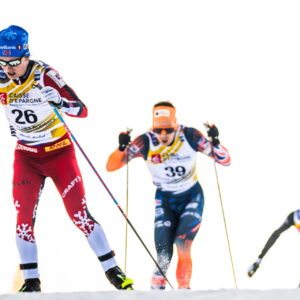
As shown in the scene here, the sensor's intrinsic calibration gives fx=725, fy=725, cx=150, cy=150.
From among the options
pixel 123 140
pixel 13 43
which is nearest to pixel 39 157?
pixel 13 43

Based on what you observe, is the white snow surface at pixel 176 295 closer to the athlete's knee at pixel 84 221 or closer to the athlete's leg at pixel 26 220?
the athlete's knee at pixel 84 221

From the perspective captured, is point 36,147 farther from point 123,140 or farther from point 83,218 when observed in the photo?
point 123,140

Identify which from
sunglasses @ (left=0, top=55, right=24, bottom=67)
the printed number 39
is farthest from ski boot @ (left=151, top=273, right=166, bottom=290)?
sunglasses @ (left=0, top=55, right=24, bottom=67)

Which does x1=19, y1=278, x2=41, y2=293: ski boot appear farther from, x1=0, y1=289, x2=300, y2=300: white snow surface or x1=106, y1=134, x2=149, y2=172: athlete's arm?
x1=106, y1=134, x2=149, y2=172: athlete's arm

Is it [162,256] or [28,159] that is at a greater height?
[28,159]

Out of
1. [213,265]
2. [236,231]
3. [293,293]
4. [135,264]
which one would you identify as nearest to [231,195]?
[236,231]

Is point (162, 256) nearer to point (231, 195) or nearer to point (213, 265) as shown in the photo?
point (213, 265)

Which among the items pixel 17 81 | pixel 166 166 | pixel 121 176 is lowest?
pixel 121 176

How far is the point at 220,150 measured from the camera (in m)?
5.92

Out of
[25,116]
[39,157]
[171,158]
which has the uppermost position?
[25,116]

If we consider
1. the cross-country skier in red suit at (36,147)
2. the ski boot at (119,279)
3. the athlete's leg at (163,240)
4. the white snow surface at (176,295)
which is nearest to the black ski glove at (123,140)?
the athlete's leg at (163,240)

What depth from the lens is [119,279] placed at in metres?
4.42

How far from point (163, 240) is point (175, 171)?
0.61 metres

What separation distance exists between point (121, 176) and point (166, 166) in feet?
23.4
